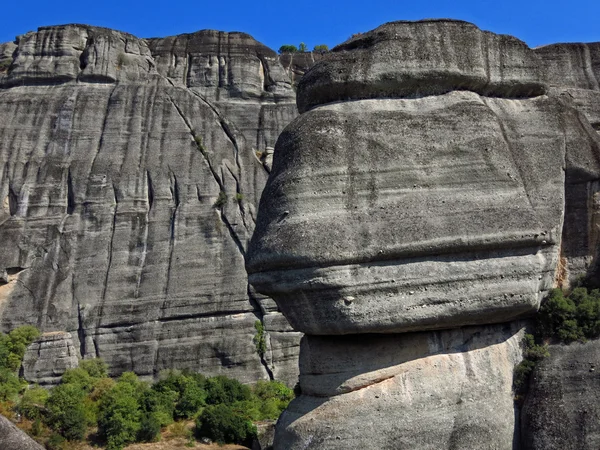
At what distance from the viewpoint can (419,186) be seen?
8.63 metres

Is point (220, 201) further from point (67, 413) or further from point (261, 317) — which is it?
point (67, 413)

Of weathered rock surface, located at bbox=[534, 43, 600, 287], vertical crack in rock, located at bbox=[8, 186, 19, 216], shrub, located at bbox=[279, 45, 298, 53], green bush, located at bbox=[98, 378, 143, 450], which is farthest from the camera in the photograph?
shrub, located at bbox=[279, 45, 298, 53]

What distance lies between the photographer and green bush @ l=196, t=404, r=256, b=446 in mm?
Result: 21734

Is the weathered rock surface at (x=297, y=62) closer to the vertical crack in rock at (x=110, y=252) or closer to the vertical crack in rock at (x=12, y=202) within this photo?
the vertical crack in rock at (x=110, y=252)

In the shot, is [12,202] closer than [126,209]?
No

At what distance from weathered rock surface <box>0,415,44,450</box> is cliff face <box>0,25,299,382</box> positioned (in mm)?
13053

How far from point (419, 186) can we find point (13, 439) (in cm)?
1134

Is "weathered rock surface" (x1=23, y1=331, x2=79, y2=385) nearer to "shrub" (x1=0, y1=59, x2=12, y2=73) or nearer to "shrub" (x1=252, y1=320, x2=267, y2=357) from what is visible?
"shrub" (x1=252, y1=320, x2=267, y2=357)

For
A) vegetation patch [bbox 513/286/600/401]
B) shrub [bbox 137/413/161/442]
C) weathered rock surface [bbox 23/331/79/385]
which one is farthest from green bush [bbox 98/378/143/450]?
vegetation patch [bbox 513/286/600/401]

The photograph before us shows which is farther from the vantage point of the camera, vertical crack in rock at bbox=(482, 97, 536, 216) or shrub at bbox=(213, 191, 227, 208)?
shrub at bbox=(213, 191, 227, 208)

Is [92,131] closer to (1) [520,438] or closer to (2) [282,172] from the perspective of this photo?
(2) [282,172]

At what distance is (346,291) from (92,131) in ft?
85.6

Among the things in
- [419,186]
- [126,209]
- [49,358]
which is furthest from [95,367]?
[419,186]

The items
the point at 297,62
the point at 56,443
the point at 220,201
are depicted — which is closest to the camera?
the point at 56,443
